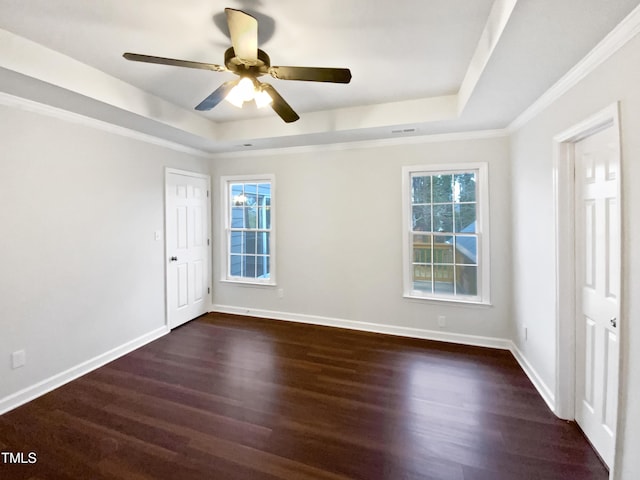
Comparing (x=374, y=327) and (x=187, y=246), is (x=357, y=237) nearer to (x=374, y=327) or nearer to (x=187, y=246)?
(x=374, y=327)

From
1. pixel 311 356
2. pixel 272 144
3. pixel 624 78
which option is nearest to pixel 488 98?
pixel 624 78

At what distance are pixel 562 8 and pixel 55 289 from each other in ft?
13.4

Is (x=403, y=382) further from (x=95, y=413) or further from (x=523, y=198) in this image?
(x=95, y=413)

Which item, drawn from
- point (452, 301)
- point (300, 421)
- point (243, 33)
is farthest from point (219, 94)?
point (452, 301)

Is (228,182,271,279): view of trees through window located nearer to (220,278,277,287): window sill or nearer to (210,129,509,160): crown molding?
(220,278,277,287): window sill

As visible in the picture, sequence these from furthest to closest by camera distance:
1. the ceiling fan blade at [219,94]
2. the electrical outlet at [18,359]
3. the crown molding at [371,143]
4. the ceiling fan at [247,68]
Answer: the crown molding at [371,143] < the electrical outlet at [18,359] < the ceiling fan blade at [219,94] < the ceiling fan at [247,68]

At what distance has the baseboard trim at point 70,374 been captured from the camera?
7.72 ft

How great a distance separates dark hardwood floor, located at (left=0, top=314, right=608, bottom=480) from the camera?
5.74ft

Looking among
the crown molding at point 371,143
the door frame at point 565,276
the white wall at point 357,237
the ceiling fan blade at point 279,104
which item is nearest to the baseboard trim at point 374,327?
the white wall at point 357,237

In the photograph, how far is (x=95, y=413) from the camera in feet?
7.41

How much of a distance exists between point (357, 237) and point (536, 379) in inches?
90.6

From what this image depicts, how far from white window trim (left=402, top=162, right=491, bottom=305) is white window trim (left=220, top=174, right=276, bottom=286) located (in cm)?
185

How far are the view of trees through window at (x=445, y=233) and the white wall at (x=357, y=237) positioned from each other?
19 centimetres

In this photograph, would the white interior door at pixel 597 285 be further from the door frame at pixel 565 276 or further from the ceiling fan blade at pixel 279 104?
the ceiling fan blade at pixel 279 104
